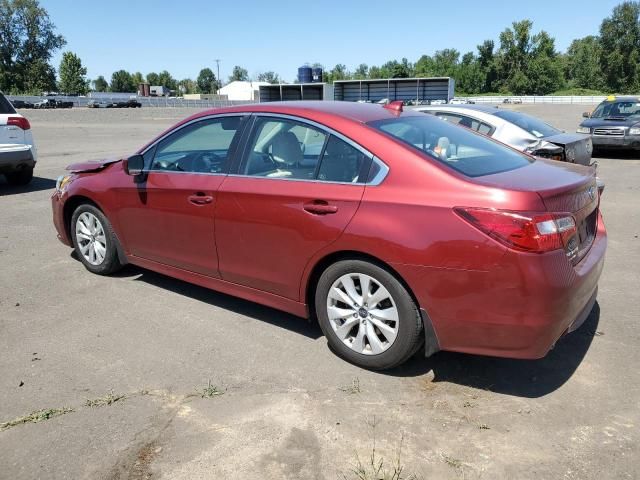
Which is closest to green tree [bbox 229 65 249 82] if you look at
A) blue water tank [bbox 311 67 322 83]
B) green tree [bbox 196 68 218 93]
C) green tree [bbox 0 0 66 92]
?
green tree [bbox 196 68 218 93]

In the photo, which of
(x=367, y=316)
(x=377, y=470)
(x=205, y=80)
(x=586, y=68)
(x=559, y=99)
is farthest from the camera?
(x=205, y=80)

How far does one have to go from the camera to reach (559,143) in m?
8.70

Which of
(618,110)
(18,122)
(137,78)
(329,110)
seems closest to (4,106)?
(18,122)

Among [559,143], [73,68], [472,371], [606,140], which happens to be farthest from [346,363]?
[73,68]

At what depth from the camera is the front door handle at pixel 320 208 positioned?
139 inches

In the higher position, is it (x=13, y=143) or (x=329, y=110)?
(x=329, y=110)

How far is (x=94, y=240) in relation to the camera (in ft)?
17.8

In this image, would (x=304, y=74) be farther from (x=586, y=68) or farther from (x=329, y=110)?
(x=586, y=68)

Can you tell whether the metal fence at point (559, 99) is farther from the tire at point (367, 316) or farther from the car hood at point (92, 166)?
the tire at point (367, 316)

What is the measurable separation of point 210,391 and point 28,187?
903cm

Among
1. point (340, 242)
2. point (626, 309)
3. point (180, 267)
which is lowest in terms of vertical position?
point (626, 309)

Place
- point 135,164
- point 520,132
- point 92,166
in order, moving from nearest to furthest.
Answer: point 135,164
point 92,166
point 520,132

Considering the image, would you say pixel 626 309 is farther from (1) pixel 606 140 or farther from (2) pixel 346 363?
(1) pixel 606 140

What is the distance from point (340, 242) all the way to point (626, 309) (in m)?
2.68
